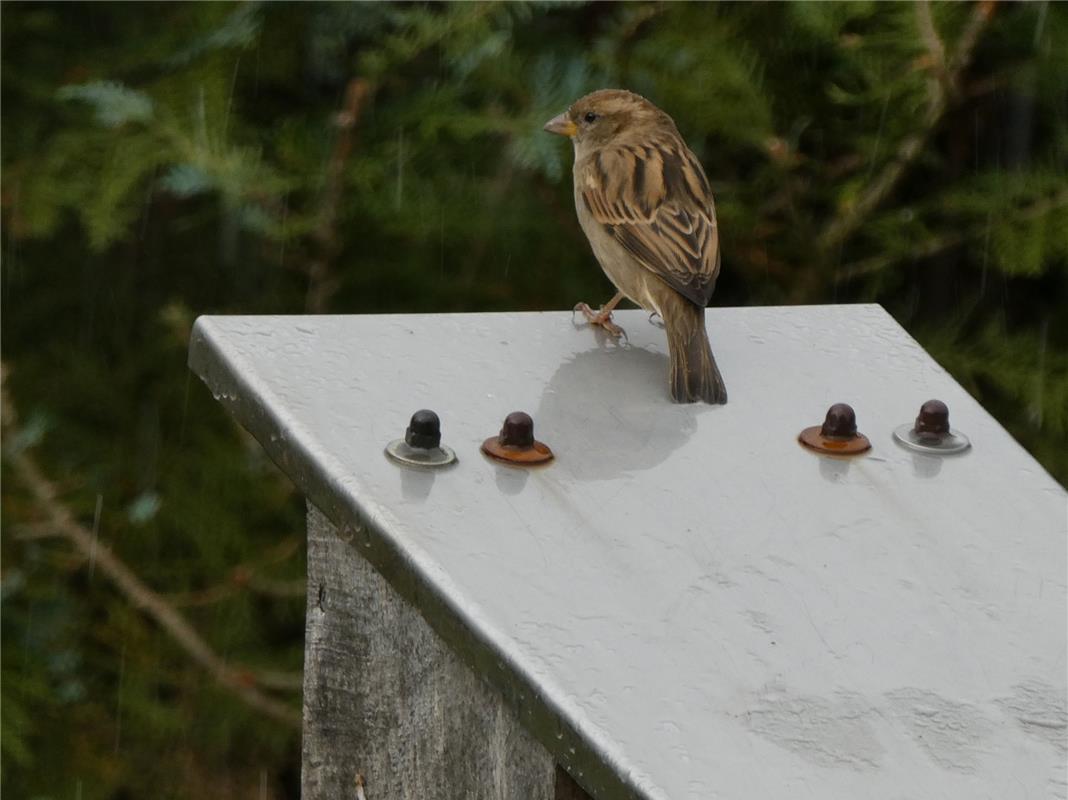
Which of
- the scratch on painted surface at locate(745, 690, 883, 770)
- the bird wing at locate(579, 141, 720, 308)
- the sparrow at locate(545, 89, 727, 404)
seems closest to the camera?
the scratch on painted surface at locate(745, 690, 883, 770)

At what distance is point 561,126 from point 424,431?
1589 millimetres

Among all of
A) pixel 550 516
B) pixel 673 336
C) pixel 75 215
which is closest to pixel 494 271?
pixel 75 215

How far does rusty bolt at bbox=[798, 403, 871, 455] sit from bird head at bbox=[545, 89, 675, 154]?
138 cm

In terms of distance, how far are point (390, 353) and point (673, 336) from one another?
1.29ft

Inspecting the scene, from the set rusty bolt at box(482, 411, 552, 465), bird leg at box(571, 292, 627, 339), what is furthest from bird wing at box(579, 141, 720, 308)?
rusty bolt at box(482, 411, 552, 465)

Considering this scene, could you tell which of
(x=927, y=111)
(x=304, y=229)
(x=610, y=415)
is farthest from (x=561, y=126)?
(x=610, y=415)

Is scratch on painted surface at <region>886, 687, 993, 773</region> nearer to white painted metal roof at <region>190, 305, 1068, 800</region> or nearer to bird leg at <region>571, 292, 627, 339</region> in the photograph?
white painted metal roof at <region>190, 305, 1068, 800</region>

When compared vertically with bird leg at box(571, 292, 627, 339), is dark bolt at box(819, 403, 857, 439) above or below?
above

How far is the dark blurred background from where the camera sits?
3443 millimetres

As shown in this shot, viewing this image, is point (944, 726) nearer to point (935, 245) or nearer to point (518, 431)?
point (518, 431)

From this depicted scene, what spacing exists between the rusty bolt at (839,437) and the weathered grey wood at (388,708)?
1.65 ft

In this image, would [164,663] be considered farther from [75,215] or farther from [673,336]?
[673,336]

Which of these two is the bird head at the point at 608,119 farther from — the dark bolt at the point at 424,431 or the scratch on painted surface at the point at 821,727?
the scratch on painted surface at the point at 821,727

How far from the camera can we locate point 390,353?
2115 mm
